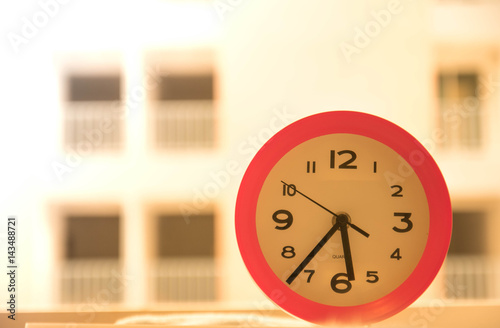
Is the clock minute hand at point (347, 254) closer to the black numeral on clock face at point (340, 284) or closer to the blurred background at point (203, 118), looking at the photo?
the black numeral on clock face at point (340, 284)

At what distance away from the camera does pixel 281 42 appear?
328 centimetres

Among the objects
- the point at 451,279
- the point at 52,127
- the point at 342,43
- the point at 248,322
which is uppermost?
the point at 342,43

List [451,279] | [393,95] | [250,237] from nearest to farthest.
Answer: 1. [250,237]
2. [393,95]
3. [451,279]

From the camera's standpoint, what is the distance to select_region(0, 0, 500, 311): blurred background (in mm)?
3199

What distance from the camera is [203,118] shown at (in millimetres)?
3529

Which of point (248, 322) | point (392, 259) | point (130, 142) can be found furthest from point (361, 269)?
point (130, 142)

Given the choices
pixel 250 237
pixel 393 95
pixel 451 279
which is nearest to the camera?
pixel 250 237

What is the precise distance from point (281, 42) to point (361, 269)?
301cm

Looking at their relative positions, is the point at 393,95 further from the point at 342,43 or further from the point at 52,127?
the point at 52,127

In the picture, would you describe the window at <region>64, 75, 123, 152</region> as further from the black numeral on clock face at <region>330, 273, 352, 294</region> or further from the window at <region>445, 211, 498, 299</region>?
the black numeral on clock face at <region>330, 273, 352, 294</region>

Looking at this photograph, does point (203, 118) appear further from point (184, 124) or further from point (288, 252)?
point (288, 252)

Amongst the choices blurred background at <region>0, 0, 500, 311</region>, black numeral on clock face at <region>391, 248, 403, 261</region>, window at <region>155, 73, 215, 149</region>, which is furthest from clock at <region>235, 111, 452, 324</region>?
window at <region>155, 73, 215, 149</region>

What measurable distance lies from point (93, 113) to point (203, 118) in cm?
82

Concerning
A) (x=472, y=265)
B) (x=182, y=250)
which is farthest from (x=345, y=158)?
(x=182, y=250)
